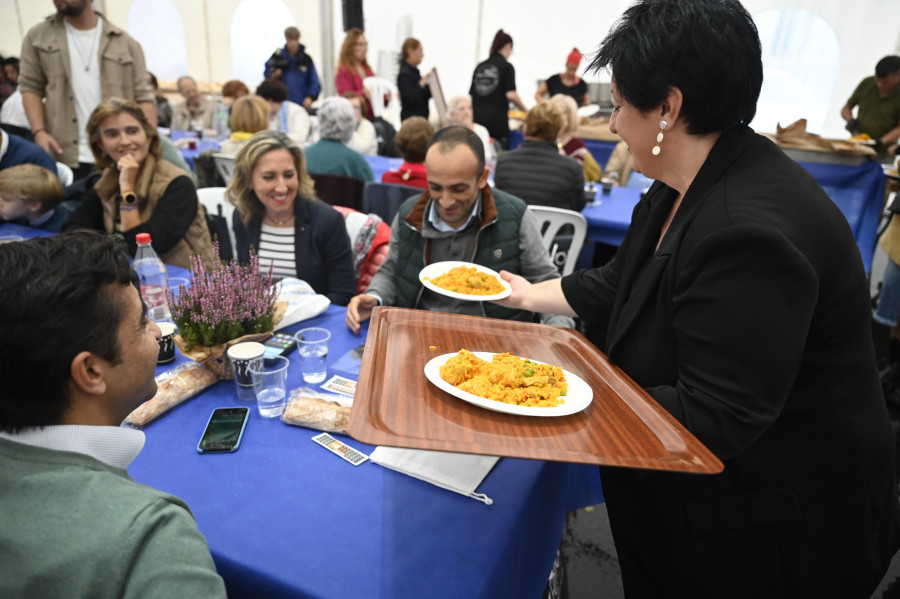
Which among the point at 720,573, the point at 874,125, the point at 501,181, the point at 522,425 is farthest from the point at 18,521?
the point at 874,125

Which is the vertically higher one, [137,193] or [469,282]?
[137,193]

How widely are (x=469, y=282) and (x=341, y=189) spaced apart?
95.3 inches

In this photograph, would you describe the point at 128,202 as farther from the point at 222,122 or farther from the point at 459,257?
the point at 222,122

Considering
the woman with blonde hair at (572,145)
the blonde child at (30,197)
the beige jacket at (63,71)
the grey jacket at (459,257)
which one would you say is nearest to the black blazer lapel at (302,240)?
the grey jacket at (459,257)

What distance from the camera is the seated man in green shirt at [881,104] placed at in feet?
23.6

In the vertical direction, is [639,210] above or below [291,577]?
above

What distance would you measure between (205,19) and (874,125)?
1262cm

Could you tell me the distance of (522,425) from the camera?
1.05m

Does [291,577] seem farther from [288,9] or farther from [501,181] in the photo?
[288,9]

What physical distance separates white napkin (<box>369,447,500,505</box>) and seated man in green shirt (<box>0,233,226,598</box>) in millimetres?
493

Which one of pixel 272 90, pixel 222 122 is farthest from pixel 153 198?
pixel 222 122

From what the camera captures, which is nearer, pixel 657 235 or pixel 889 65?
pixel 657 235

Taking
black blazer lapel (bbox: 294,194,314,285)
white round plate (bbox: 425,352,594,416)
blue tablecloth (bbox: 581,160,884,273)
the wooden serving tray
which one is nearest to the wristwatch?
black blazer lapel (bbox: 294,194,314,285)

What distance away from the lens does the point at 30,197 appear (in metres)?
3.19
